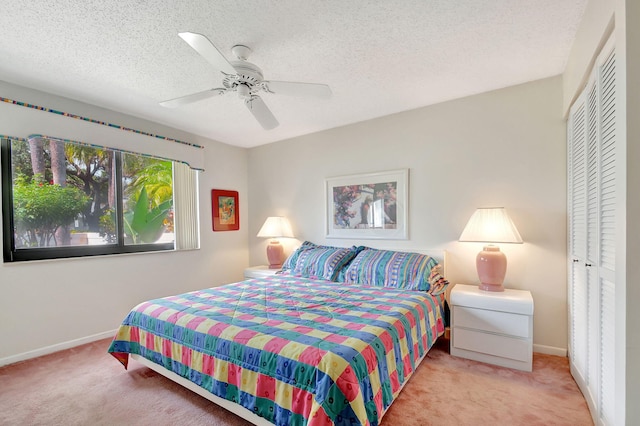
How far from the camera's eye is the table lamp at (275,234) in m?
3.96

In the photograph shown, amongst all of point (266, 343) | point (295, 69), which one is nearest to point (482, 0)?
point (295, 69)

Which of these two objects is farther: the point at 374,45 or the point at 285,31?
the point at 374,45

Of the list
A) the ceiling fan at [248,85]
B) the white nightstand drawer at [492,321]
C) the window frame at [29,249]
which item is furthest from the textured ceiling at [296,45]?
the white nightstand drawer at [492,321]

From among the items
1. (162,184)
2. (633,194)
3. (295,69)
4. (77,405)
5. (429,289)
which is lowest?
(77,405)

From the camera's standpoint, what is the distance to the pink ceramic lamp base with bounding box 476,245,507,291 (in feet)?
8.07

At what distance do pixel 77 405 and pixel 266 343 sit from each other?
146 centimetres

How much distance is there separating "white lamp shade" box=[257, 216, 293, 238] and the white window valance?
1.27 metres

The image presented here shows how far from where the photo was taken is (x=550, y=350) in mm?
2500

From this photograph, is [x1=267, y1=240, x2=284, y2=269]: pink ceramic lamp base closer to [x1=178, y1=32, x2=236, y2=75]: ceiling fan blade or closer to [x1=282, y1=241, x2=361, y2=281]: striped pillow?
[x1=282, y1=241, x2=361, y2=281]: striped pillow

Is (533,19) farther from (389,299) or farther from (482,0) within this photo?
(389,299)

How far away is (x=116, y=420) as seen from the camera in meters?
1.72

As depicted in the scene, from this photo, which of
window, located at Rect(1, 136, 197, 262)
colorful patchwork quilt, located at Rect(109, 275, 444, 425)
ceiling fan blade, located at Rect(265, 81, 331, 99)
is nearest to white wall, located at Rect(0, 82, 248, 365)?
window, located at Rect(1, 136, 197, 262)

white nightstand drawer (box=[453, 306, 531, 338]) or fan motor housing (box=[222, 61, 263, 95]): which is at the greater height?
fan motor housing (box=[222, 61, 263, 95])

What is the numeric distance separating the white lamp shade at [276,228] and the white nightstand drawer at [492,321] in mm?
2319
